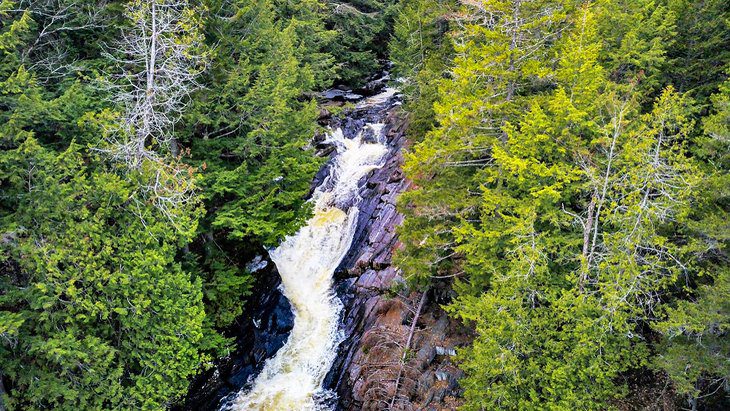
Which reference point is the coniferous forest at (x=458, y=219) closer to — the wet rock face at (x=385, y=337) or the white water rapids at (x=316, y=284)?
the wet rock face at (x=385, y=337)

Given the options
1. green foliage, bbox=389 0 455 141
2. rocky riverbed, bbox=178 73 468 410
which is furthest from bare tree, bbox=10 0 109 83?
green foliage, bbox=389 0 455 141

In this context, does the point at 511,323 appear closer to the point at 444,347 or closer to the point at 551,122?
the point at 444,347

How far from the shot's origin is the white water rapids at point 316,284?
1317 centimetres

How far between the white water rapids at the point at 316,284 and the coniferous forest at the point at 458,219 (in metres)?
2.35

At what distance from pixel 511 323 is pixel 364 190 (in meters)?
11.3

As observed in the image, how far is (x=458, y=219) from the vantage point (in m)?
A: 12.3

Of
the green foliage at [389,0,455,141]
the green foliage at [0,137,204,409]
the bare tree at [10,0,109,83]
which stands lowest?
the green foliage at [0,137,204,409]

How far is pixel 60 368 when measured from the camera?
30.8 ft

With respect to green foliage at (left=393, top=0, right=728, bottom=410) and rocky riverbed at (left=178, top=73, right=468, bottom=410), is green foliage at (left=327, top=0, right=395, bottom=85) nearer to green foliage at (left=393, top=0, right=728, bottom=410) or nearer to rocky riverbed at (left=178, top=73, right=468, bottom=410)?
rocky riverbed at (left=178, top=73, right=468, bottom=410)

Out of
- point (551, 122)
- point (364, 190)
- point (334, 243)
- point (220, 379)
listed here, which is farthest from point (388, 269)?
point (551, 122)

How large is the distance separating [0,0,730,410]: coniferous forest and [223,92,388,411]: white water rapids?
2351 mm

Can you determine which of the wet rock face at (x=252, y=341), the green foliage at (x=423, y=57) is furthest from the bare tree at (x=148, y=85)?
the green foliage at (x=423, y=57)

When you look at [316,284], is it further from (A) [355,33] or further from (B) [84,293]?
(A) [355,33]

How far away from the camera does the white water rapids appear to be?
13.2 metres
